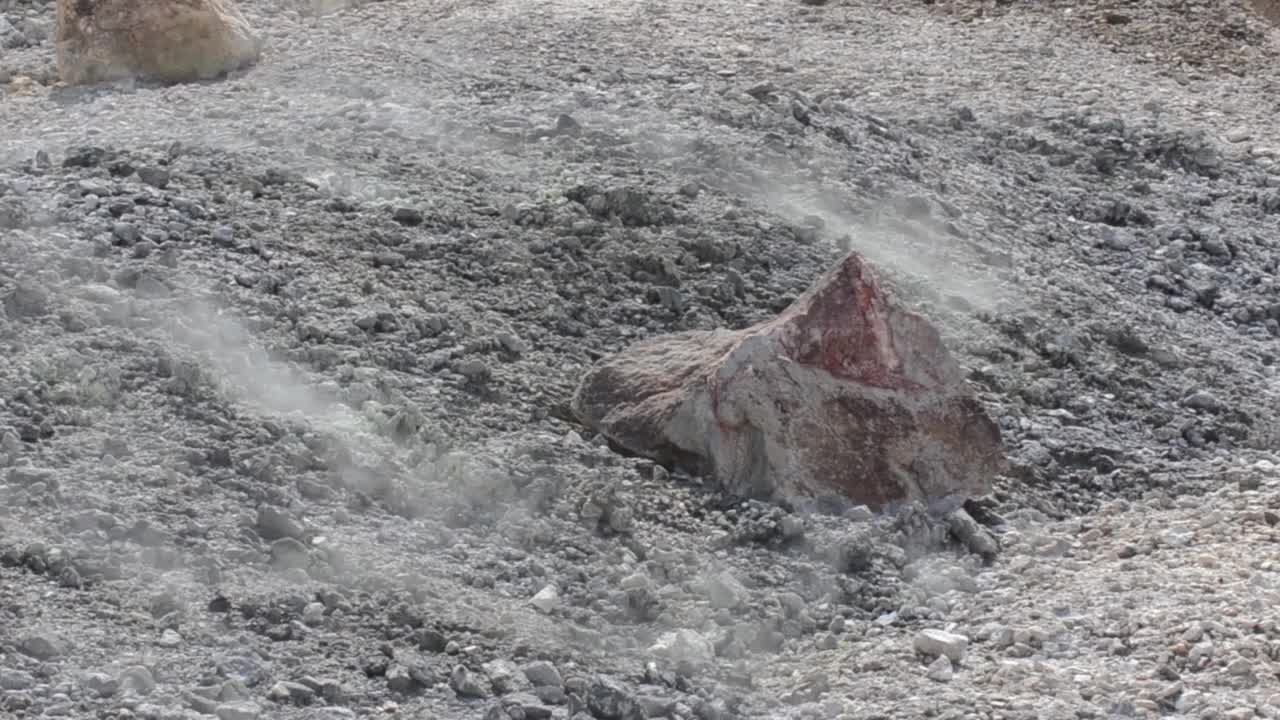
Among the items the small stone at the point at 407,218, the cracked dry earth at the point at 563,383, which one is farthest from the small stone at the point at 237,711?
the small stone at the point at 407,218

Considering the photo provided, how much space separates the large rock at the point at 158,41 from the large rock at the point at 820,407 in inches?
95.7

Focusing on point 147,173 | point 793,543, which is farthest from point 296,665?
point 147,173

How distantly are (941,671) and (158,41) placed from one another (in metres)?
3.80

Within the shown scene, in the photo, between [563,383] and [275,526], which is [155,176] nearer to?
[563,383]

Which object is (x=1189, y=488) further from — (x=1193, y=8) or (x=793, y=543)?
(x=1193, y=8)

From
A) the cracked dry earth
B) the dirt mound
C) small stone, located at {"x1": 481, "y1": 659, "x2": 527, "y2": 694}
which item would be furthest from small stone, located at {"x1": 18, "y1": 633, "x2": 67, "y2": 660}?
the dirt mound

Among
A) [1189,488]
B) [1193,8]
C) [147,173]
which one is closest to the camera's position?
[1189,488]

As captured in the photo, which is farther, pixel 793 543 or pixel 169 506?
pixel 793 543

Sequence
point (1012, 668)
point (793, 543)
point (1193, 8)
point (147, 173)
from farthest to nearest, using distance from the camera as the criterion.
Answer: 1. point (1193, 8)
2. point (147, 173)
3. point (793, 543)
4. point (1012, 668)

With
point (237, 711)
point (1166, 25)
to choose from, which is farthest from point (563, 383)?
point (1166, 25)

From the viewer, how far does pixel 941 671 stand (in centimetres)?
413

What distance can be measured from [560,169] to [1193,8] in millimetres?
4369

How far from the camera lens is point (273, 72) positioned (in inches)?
264

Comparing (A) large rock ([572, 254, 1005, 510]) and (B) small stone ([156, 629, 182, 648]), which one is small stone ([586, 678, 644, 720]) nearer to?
(B) small stone ([156, 629, 182, 648])
